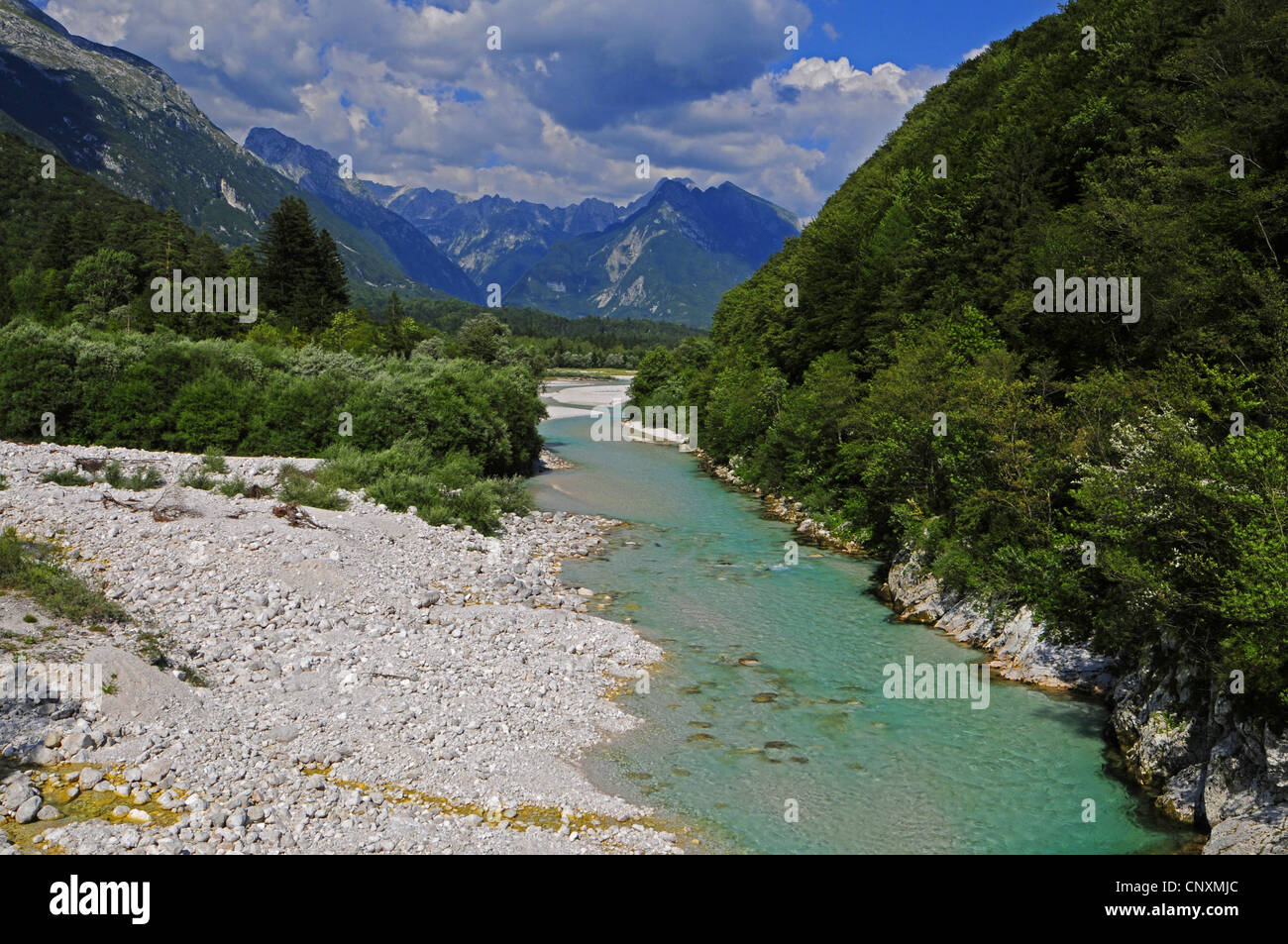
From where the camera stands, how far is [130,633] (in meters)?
15.1

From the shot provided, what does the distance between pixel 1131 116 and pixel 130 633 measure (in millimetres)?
41241

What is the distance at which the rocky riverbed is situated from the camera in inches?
427

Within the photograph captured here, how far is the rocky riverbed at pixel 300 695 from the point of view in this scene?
10.9 metres

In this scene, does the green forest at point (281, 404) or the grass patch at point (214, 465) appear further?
the green forest at point (281, 404)

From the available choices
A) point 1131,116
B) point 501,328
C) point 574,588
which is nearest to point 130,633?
point 574,588

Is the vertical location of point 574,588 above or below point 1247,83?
below

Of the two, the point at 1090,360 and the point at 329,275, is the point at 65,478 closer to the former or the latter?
the point at 1090,360

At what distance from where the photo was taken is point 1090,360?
1038 inches

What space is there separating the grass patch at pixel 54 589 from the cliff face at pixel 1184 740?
68.9ft

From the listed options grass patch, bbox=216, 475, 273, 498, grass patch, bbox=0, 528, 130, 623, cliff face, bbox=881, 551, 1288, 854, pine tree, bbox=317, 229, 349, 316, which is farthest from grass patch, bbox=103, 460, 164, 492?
pine tree, bbox=317, 229, 349, 316

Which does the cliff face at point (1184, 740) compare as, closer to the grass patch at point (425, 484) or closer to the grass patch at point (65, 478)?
the grass patch at point (425, 484)

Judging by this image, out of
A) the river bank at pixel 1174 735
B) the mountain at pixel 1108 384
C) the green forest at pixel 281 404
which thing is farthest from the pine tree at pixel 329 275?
the river bank at pixel 1174 735
